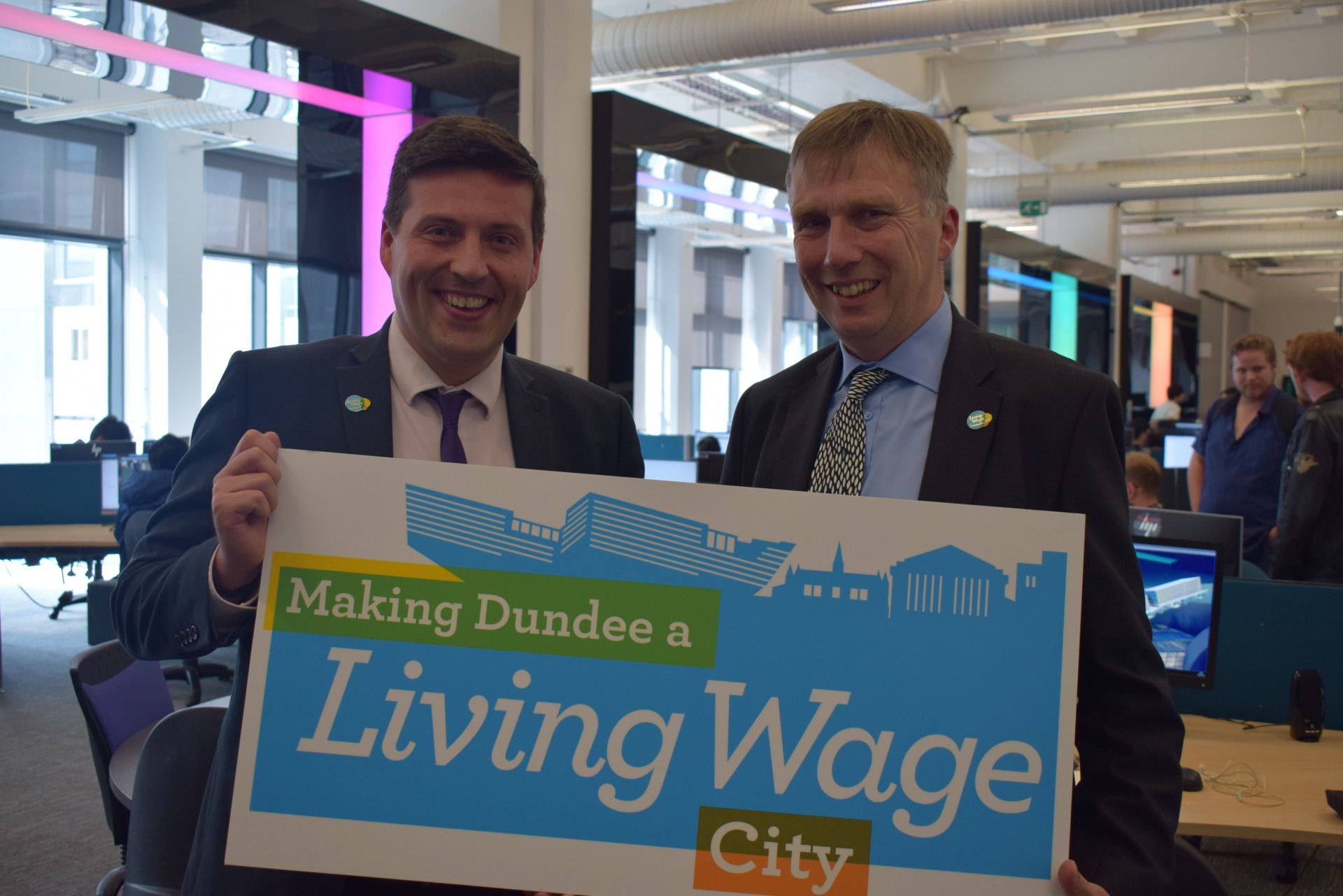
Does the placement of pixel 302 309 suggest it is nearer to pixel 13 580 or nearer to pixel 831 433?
pixel 831 433

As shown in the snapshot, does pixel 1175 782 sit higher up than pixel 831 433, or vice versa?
pixel 831 433

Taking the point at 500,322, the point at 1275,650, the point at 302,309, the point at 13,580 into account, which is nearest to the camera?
the point at 500,322

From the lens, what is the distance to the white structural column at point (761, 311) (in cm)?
1878

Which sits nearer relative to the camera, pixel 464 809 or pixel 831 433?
pixel 464 809

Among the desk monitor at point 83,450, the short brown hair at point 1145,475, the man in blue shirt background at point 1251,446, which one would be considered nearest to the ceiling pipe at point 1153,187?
the man in blue shirt background at point 1251,446

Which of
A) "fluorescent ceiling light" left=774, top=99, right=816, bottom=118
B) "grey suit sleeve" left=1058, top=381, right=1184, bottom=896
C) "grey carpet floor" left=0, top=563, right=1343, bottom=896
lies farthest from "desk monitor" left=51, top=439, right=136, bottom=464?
"grey suit sleeve" left=1058, top=381, right=1184, bottom=896

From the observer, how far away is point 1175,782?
1.24m

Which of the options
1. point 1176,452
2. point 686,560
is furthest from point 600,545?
point 1176,452

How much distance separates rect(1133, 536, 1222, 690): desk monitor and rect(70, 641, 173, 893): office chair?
271cm

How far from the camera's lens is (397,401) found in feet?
5.00

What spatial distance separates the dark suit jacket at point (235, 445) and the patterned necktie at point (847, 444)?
35 centimetres

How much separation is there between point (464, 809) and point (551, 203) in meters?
4.57

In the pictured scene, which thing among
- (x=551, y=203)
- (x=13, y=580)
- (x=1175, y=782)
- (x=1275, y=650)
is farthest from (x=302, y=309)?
(x=13, y=580)

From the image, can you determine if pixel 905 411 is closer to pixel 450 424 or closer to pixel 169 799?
pixel 450 424
